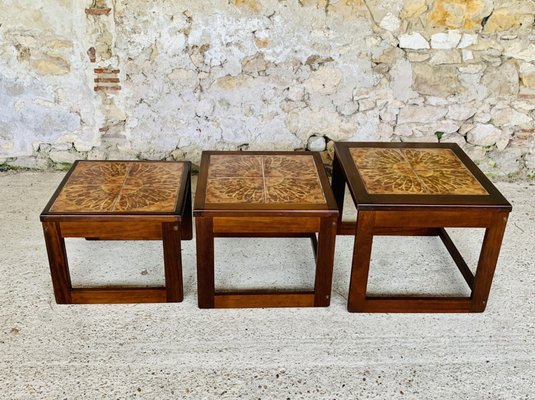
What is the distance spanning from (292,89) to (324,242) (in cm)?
121

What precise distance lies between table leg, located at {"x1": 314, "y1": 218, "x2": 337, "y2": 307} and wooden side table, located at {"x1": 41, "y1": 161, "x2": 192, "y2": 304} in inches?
22.0

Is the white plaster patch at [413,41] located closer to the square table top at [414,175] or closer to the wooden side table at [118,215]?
the square table top at [414,175]

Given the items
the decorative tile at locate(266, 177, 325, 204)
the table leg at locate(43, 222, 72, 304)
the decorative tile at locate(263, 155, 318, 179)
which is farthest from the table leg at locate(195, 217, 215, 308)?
the table leg at locate(43, 222, 72, 304)

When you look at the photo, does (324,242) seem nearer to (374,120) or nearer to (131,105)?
(374,120)

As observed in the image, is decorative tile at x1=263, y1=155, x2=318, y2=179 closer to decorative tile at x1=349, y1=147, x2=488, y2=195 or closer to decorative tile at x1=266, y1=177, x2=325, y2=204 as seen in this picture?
decorative tile at x1=266, y1=177, x2=325, y2=204

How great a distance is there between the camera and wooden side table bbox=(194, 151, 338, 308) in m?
2.17

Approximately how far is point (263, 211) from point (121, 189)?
64cm

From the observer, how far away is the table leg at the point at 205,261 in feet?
7.13

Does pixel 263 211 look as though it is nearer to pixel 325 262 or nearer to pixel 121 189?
pixel 325 262

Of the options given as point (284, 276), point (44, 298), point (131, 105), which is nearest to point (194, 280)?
point (284, 276)

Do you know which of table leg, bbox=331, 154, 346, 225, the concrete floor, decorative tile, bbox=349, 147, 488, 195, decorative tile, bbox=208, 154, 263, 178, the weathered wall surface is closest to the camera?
the concrete floor

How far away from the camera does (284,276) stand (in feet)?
8.30

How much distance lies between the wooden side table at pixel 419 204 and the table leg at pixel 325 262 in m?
0.09

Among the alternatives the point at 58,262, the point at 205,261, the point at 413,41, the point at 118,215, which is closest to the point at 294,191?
the point at 205,261
